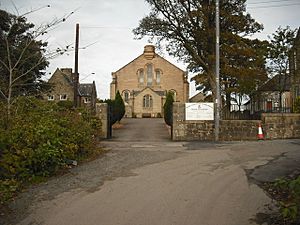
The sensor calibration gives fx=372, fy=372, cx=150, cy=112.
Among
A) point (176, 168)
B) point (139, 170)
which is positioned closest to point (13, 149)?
point (139, 170)

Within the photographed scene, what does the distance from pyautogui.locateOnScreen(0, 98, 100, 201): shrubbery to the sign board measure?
27.8 ft

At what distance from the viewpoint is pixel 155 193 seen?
7582mm

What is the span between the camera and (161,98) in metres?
64.8

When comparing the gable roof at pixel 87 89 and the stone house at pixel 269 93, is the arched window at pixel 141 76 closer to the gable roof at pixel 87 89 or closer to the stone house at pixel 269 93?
the gable roof at pixel 87 89

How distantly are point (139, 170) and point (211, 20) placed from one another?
59.4 ft

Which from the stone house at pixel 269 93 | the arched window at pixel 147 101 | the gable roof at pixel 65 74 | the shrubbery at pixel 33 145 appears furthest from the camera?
the arched window at pixel 147 101

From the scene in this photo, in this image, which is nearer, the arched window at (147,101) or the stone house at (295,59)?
the stone house at (295,59)

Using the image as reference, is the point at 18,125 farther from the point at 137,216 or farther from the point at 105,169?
the point at 137,216

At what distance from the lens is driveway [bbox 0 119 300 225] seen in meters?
5.99

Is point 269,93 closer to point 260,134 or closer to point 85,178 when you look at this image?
point 260,134

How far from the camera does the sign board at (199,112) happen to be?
65.7 feet

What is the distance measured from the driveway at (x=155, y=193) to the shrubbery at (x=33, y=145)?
52 cm

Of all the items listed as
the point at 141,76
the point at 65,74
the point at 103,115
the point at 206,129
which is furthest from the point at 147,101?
the point at 206,129

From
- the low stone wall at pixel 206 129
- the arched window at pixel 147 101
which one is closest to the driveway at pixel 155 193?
the low stone wall at pixel 206 129
